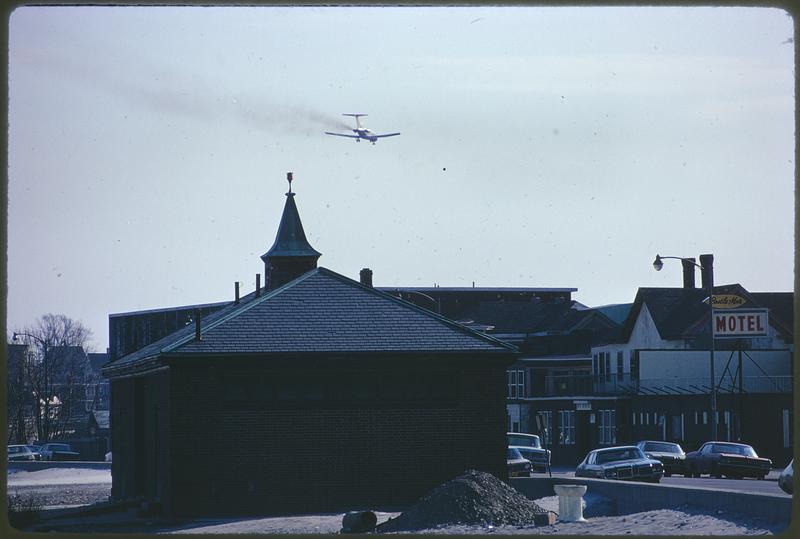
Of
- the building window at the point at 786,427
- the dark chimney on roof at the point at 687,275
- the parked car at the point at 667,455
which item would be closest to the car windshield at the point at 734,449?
the parked car at the point at 667,455

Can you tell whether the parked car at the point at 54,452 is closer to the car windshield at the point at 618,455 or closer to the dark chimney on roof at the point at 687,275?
the dark chimney on roof at the point at 687,275

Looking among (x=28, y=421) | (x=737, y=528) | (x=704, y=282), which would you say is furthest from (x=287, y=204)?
(x=28, y=421)

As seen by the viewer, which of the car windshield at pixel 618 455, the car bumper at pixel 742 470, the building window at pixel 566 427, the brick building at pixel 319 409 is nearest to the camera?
the brick building at pixel 319 409

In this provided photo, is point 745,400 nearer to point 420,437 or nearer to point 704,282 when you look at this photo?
point 704,282

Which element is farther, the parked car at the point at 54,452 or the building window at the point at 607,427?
the parked car at the point at 54,452

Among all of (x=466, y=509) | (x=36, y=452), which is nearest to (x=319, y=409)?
(x=466, y=509)

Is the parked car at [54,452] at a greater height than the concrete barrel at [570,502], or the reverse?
the concrete barrel at [570,502]

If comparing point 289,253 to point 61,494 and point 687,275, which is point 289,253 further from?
point 687,275
